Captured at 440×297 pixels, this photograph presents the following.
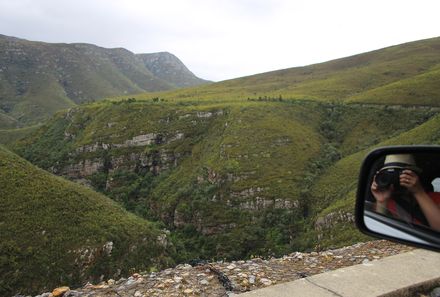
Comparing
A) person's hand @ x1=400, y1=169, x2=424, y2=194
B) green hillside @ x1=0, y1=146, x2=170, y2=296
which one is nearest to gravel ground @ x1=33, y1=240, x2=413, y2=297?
person's hand @ x1=400, y1=169, x2=424, y2=194

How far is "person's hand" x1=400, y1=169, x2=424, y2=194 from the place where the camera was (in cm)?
242

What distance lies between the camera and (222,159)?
64312mm

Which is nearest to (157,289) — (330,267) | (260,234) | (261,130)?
(330,267)

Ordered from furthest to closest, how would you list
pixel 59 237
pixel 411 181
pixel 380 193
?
pixel 59 237, pixel 380 193, pixel 411 181

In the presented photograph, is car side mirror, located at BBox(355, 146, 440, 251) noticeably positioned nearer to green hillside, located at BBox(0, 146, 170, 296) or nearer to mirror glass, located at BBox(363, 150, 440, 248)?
mirror glass, located at BBox(363, 150, 440, 248)

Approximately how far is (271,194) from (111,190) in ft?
125

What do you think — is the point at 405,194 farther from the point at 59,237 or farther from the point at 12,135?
the point at 12,135

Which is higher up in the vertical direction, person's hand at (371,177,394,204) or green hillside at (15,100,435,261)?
person's hand at (371,177,394,204)

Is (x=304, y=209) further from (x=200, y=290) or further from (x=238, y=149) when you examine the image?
(x=200, y=290)

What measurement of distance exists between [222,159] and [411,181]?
61.9 meters

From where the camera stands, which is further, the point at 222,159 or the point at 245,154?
the point at 222,159

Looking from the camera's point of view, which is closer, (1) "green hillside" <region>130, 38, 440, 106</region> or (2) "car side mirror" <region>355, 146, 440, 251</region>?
(2) "car side mirror" <region>355, 146, 440, 251</region>

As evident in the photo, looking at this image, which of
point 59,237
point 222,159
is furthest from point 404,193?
point 222,159

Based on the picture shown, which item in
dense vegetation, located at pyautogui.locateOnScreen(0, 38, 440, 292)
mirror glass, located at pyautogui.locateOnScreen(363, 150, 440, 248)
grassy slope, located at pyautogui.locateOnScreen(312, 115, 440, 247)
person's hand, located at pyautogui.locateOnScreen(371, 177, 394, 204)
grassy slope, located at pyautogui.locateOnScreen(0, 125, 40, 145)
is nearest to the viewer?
mirror glass, located at pyautogui.locateOnScreen(363, 150, 440, 248)
